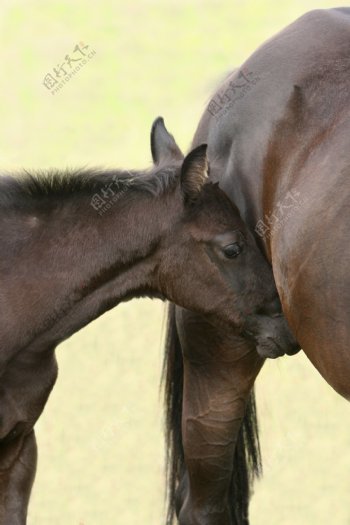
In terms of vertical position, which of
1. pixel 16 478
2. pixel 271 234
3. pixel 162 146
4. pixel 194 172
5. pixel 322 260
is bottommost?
pixel 16 478

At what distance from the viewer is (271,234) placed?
5.06 metres

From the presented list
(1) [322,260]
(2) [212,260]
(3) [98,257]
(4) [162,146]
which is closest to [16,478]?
(3) [98,257]

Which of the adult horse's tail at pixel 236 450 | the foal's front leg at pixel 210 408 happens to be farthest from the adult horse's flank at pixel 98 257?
the adult horse's tail at pixel 236 450

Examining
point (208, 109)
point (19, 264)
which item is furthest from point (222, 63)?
point (19, 264)

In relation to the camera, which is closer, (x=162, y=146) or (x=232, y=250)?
(x=232, y=250)

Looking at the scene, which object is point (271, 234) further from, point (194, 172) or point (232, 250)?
point (194, 172)

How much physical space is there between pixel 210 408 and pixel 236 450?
52cm

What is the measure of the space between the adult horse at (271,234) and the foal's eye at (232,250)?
12 centimetres

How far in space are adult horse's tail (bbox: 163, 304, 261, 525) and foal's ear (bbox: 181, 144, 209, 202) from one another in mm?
Answer: 1273

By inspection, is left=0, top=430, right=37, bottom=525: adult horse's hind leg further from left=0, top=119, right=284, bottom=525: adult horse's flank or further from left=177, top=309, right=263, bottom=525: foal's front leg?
left=177, top=309, right=263, bottom=525: foal's front leg

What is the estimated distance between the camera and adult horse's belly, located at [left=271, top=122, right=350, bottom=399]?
4.52m

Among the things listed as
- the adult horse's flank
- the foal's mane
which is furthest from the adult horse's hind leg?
the foal's mane

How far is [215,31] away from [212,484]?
9218 millimetres

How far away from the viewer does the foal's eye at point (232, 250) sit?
17.3ft
